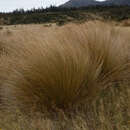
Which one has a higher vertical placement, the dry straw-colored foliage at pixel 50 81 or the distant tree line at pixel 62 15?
the dry straw-colored foliage at pixel 50 81

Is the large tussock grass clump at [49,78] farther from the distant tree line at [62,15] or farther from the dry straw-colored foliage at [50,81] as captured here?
the distant tree line at [62,15]

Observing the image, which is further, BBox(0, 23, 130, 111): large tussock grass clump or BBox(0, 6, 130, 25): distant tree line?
BBox(0, 6, 130, 25): distant tree line

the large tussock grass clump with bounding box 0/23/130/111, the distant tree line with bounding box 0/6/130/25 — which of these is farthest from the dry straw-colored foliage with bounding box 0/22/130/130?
the distant tree line with bounding box 0/6/130/25

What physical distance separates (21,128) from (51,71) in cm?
59

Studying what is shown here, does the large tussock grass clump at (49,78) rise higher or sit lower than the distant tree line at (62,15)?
higher

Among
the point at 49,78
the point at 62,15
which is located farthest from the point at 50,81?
the point at 62,15

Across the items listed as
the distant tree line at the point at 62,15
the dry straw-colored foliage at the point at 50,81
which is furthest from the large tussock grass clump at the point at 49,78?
the distant tree line at the point at 62,15

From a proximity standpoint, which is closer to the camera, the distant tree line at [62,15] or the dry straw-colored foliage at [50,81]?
the dry straw-colored foliage at [50,81]

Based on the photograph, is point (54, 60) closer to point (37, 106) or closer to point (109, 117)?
point (37, 106)

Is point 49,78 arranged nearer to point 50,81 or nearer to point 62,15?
point 50,81

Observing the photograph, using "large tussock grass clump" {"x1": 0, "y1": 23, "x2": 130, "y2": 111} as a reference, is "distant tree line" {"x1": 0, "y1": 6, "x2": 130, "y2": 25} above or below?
below

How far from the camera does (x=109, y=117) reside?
84.3 inches

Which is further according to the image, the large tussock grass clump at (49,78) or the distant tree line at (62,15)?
the distant tree line at (62,15)

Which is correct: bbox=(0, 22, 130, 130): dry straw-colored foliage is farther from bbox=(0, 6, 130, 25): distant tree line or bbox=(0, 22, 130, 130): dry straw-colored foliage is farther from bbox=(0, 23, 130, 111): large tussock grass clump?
bbox=(0, 6, 130, 25): distant tree line
